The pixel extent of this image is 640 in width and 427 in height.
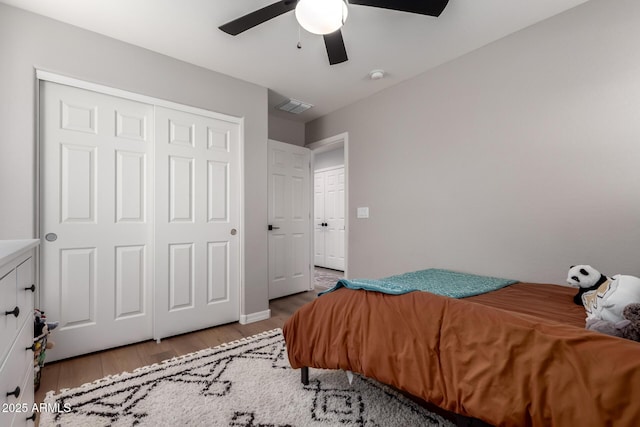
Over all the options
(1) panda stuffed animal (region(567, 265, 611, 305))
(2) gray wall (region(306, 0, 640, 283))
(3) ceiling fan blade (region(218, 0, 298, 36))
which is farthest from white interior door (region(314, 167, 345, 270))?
(1) panda stuffed animal (region(567, 265, 611, 305))

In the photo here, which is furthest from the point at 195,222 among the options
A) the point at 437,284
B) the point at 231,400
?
the point at 437,284

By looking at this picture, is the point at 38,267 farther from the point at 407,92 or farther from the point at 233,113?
the point at 407,92

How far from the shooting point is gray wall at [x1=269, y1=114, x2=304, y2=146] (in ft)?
13.2

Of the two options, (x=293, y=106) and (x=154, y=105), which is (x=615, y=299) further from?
(x=293, y=106)

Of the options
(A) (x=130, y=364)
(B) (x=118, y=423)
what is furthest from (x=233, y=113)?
(B) (x=118, y=423)

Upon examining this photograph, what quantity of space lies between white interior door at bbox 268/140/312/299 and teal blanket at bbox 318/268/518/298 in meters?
1.97

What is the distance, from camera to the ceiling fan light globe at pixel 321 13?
140 centimetres

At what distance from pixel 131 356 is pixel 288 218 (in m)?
2.25

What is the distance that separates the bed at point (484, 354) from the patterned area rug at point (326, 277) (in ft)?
8.82

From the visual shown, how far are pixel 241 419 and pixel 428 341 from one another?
1024mm

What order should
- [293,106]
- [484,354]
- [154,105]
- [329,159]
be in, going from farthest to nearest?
[329,159], [293,106], [154,105], [484,354]

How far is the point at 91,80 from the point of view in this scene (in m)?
2.15

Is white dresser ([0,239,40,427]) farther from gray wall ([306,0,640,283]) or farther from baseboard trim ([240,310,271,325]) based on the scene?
gray wall ([306,0,640,283])

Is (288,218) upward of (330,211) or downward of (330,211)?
downward
